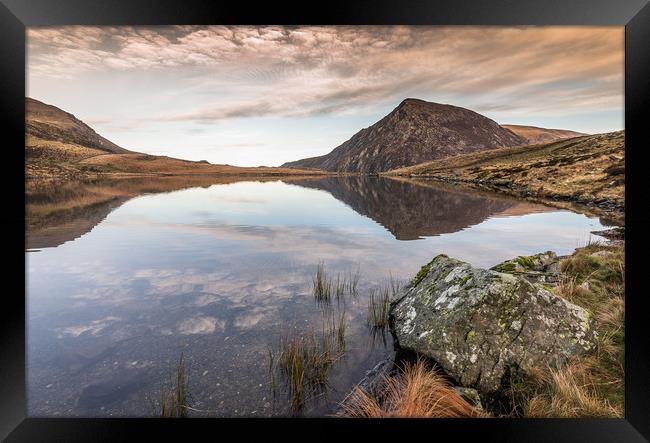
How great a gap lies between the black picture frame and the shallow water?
113cm

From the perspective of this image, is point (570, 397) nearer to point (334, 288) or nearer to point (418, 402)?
point (418, 402)

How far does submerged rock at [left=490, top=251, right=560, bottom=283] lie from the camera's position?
7.73 meters

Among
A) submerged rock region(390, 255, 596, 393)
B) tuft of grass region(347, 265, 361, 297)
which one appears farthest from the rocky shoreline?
tuft of grass region(347, 265, 361, 297)

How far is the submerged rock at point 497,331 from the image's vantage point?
167 inches

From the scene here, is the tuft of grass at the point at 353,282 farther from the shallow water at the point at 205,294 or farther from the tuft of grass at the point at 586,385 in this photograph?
the tuft of grass at the point at 586,385

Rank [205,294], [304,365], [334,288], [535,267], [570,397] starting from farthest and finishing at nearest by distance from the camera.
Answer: [334,288] → [205,294] → [535,267] → [304,365] → [570,397]

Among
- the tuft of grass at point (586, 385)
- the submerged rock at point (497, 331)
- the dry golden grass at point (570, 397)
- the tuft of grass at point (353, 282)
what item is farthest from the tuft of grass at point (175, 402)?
the tuft of grass at point (353, 282)

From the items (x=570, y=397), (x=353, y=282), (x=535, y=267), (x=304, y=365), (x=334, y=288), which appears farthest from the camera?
(x=353, y=282)

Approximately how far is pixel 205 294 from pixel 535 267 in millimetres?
9693
